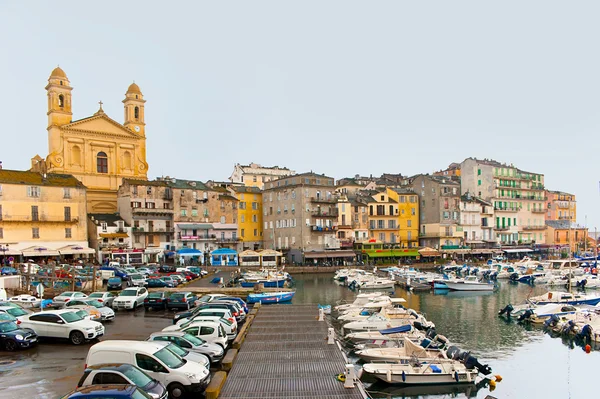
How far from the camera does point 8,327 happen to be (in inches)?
919

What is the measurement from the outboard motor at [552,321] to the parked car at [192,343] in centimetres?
2835

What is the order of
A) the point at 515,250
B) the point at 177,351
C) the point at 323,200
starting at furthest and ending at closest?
the point at 515,250 < the point at 323,200 < the point at 177,351

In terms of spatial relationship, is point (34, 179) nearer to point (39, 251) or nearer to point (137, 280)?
point (39, 251)

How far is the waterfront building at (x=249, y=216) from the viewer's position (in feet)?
303

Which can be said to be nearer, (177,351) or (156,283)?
(177,351)

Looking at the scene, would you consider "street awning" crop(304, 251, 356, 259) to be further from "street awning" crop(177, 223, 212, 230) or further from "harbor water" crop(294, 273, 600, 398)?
"harbor water" crop(294, 273, 600, 398)

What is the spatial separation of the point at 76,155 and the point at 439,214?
7096 cm

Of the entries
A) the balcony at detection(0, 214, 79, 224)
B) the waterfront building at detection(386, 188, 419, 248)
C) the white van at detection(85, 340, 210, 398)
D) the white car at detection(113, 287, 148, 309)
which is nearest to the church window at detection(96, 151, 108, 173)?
the balcony at detection(0, 214, 79, 224)

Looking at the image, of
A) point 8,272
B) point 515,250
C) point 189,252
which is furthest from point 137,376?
point 515,250

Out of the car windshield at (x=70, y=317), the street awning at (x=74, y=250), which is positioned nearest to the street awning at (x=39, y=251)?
the street awning at (x=74, y=250)

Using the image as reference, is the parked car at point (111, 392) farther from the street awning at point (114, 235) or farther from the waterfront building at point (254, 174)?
the waterfront building at point (254, 174)

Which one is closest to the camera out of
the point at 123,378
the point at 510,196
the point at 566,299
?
the point at 123,378

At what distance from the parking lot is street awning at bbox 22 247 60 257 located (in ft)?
134

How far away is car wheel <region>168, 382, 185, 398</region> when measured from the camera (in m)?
16.1
